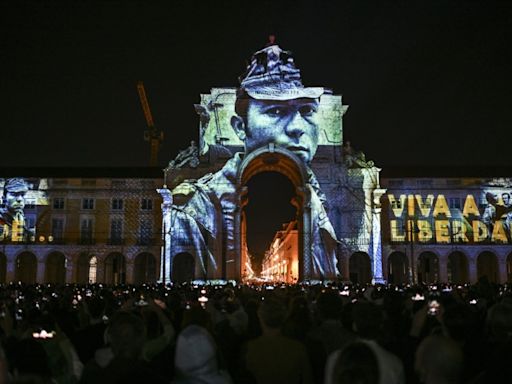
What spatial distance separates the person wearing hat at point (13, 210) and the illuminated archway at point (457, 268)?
49.8 metres

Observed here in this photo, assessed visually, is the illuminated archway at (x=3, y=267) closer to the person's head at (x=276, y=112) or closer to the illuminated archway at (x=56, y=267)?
the illuminated archway at (x=56, y=267)

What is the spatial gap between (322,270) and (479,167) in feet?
88.2

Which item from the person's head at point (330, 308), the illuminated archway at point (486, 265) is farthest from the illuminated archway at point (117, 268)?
the person's head at point (330, 308)

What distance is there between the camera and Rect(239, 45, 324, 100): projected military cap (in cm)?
6838

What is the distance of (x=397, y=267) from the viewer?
243 ft

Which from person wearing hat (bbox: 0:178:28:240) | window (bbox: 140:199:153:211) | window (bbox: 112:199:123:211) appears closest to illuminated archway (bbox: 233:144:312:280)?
window (bbox: 140:199:153:211)

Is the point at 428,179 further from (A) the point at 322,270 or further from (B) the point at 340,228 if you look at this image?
(A) the point at 322,270

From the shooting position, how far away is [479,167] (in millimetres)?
76938

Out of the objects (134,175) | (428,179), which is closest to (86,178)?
(134,175)

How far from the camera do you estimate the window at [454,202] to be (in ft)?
230

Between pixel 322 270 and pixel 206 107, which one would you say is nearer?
pixel 322 270

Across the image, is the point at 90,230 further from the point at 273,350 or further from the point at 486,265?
the point at 273,350

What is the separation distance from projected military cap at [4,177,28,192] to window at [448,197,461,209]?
160ft

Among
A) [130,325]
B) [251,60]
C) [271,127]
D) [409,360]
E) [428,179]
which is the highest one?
[251,60]
